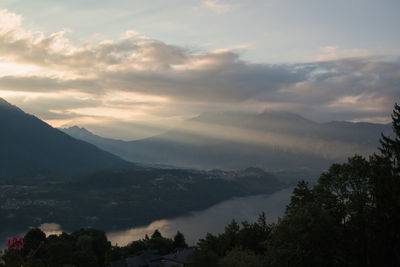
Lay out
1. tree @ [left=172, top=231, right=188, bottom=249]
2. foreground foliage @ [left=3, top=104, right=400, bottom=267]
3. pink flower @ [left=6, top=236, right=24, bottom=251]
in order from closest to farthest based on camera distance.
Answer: pink flower @ [left=6, top=236, right=24, bottom=251]
foreground foliage @ [left=3, top=104, right=400, bottom=267]
tree @ [left=172, top=231, right=188, bottom=249]

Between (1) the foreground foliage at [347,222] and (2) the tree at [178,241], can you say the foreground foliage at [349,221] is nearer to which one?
(1) the foreground foliage at [347,222]

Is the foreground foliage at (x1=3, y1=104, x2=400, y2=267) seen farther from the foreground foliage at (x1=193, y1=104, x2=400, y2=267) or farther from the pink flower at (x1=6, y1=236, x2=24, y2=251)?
the pink flower at (x1=6, y1=236, x2=24, y2=251)

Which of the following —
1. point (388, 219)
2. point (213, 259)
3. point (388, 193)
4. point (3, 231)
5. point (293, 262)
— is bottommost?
point (3, 231)

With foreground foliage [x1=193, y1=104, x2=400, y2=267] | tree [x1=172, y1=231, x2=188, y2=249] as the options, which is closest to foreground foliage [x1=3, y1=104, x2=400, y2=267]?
foreground foliage [x1=193, y1=104, x2=400, y2=267]

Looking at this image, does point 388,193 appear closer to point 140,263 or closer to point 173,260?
point 173,260

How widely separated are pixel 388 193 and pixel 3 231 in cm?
20850

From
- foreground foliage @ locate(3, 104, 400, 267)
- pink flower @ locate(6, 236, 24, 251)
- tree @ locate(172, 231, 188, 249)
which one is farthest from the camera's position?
tree @ locate(172, 231, 188, 249)

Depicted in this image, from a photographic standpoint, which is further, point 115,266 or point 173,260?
point 115,266

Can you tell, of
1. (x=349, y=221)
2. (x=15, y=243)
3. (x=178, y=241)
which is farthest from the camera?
(x=178, y=241)

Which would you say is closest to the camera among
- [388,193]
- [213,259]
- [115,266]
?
[388,193]

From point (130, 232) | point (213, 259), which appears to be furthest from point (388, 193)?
point (130, 232)

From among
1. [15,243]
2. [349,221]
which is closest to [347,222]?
[349,221]

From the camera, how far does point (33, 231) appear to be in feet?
313

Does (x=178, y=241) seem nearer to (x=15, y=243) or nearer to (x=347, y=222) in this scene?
(x=347, y=222)
